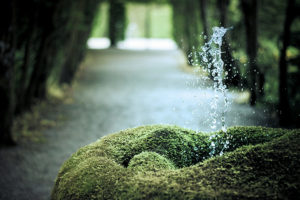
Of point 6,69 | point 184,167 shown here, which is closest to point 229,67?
point 184,167

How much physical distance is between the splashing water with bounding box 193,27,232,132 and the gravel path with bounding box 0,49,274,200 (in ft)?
0.16

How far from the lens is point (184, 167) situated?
2.01 m

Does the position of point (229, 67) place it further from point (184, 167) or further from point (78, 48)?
point (78, 48)

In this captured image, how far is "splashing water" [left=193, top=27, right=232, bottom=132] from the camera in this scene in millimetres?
2398

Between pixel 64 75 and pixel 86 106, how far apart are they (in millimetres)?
4235

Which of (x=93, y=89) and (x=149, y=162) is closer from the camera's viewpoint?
(x=149, y=162)

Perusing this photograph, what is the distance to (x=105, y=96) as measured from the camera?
10.2 m

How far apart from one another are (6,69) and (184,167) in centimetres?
476

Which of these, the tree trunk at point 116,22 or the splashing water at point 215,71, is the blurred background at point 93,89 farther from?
the tree trunk at point 116,22

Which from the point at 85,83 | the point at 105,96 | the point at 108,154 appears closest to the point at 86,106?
the point at 105,96

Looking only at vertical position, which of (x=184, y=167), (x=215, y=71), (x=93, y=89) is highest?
(x=215, y=71)

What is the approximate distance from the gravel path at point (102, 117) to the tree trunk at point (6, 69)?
16.2 inches

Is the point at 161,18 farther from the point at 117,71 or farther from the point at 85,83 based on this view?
the point at 85,83

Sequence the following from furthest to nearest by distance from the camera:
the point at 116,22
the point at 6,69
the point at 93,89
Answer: the point at 116,22, the point at 93,89, the point at 6,69
